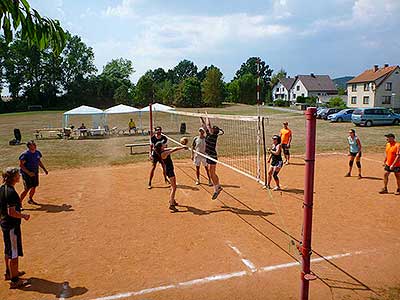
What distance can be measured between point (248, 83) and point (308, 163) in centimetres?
7069

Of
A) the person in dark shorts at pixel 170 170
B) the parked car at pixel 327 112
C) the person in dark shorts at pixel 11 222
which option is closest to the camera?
the person in dark shorts at pixel 11 222

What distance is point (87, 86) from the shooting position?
75.3 m

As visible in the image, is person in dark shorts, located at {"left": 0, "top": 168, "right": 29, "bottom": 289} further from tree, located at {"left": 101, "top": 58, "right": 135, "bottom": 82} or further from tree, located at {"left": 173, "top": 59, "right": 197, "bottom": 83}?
tree, located at {"left": 173, "top": 59, "right": 197, "bottom": 83}

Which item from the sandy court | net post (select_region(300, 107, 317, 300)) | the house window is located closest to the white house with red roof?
the house window

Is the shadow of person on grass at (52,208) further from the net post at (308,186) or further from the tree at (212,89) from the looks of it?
the tree at (212,89)

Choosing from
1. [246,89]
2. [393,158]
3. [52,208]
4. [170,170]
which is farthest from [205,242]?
[246,89]

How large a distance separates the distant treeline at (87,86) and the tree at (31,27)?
61479mm

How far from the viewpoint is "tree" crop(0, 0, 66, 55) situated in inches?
85.4

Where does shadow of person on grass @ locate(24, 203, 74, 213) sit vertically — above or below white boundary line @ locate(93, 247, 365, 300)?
above

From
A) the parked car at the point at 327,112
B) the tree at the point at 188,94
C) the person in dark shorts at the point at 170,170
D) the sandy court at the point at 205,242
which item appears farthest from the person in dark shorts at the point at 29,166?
the tree at the point at 188,94

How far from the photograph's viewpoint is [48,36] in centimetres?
246

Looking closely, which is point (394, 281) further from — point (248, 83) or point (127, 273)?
point (248, 83)

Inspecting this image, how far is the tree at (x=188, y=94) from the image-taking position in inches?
2493

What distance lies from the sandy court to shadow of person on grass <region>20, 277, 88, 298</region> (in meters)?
0.02
